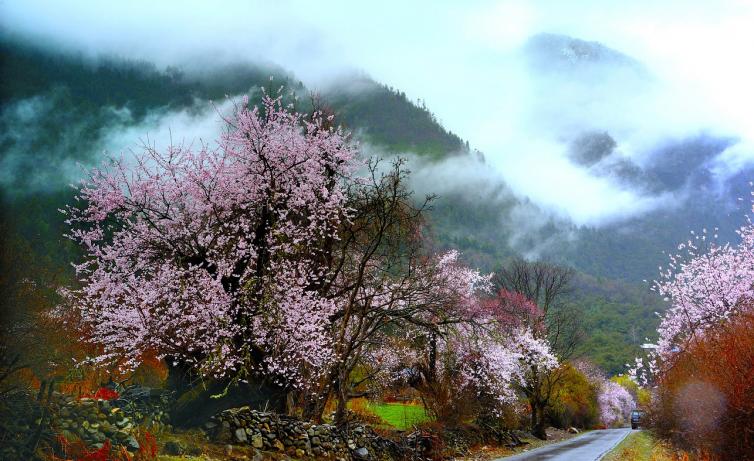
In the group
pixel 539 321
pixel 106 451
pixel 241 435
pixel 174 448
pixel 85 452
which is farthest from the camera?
pixel 539 321

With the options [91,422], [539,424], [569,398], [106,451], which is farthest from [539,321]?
[106,451]

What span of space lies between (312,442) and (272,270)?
497 centimetres

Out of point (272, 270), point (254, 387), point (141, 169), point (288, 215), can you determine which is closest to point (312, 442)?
point (254, 387)

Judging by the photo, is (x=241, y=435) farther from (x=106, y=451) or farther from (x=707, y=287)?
(x=707, y=287)

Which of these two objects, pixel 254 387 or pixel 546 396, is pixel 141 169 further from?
pixel 546 396

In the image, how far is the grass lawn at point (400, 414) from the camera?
24520 millimetres

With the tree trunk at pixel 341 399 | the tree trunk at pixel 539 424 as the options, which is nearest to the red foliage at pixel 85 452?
the tree trunk at pixel 341 399

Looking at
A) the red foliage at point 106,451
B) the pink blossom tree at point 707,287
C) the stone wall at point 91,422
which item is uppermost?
the pink blossom tree at point 707,287

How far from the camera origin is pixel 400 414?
33000mm

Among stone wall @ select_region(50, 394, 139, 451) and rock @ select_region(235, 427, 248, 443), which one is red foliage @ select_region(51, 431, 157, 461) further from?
rock @ select_region(235, 427, 248, 443)

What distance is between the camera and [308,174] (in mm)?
16672

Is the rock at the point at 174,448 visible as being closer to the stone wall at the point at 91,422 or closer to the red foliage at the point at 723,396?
the stone wall at the point at 91,422

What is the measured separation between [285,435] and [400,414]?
64.3 feet

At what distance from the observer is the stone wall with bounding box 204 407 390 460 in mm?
13477
